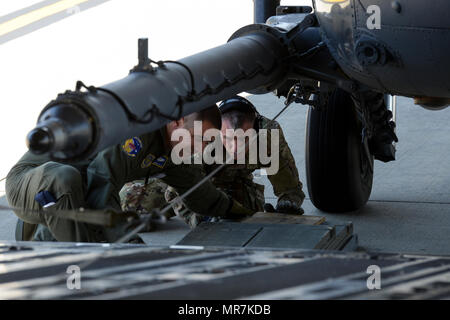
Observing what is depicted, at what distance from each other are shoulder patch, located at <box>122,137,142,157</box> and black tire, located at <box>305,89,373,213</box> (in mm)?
1691

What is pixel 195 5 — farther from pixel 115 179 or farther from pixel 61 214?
pixel 61 214

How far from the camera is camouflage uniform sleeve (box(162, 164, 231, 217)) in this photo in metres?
4.68

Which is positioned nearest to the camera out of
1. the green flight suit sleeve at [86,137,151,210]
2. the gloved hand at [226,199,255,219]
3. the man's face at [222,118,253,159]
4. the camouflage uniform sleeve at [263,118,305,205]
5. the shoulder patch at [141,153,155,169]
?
the green flight suit sleeve at [86,137,151,210]

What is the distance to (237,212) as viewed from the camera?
16.5 feet

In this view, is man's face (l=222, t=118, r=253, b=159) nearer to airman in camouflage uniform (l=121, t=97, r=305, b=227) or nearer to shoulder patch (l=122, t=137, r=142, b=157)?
airman in camouflage uniform (l=121, t=97, r=305, b=227)

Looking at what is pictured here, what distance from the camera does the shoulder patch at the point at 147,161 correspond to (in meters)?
4.61

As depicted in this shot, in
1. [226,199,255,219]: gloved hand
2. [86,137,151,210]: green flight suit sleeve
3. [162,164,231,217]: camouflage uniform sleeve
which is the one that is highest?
[86,137,151,210]: green flight suit sleeve

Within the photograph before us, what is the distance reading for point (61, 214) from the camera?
2633 mm

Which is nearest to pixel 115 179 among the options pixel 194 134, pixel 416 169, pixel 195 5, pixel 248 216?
pixel 194 134

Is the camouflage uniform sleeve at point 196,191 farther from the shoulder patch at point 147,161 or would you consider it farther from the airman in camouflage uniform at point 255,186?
the airman in camouflage uniform at point 255,186

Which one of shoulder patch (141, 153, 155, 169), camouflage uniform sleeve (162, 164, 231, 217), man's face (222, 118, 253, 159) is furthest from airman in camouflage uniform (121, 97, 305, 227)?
shoulder patch (141, 153, 155, 169)

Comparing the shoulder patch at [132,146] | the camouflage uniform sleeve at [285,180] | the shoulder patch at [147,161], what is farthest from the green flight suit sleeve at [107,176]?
the camouflage uniform sleeve at [285,180]

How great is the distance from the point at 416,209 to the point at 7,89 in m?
5.27

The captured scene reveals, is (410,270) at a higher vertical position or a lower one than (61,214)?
lower
